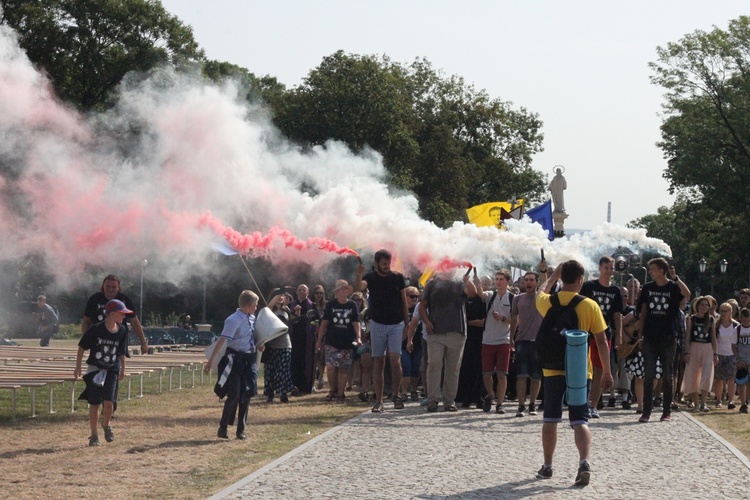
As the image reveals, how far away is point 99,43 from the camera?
121 feet

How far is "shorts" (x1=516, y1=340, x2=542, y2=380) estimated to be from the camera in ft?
51.3

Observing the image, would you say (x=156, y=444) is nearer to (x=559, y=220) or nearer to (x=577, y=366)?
(x=577, y=366)

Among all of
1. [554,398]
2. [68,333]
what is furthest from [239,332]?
[68,333]

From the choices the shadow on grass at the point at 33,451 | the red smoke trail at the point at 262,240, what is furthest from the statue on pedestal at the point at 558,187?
the shadow on grass at the point at 33,451

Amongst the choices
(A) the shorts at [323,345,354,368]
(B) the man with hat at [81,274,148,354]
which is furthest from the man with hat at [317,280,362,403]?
(B) the man with hat at [81,274,148,354]

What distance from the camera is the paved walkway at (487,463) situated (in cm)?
931

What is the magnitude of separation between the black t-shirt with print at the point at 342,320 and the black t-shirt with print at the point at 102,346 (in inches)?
225

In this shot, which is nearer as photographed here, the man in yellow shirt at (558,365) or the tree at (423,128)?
the man in yellow shirt at (558,365)

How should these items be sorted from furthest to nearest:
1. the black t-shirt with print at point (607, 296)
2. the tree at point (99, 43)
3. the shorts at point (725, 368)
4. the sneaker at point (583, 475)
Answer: the tree at point (99, 43)
the shorts at point (725, 368)
the black t-shirt with print at point (607, 296)
the sneaker at point (583, 475)

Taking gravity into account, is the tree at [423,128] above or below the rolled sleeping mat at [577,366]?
above

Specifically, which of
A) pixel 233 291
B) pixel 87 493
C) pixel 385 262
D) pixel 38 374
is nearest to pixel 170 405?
pixel 38 374

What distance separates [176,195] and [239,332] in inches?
465

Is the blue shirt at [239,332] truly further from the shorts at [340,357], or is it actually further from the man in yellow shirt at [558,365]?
the shorts at [340,357]

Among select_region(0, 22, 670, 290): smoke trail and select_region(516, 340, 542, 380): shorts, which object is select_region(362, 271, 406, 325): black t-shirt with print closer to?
select_region(516, 340, 542, 380): shorts
